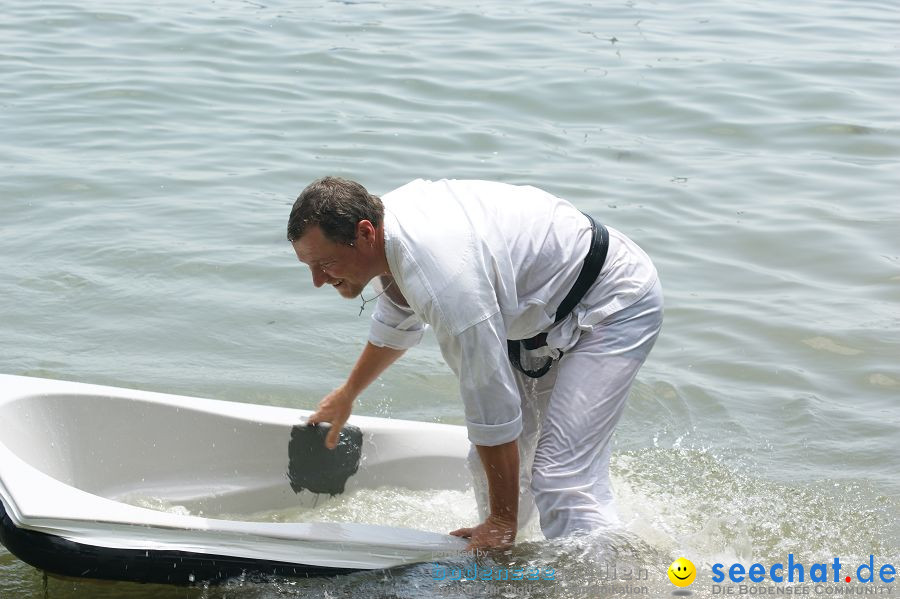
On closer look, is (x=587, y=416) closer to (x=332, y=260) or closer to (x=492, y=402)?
(x=492, y=402)

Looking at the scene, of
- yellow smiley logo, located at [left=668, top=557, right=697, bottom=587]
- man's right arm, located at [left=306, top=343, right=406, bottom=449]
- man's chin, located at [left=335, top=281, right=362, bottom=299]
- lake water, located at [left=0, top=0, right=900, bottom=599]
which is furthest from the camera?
lake water, located at [left=0, top=0, right=900, bottom=599]

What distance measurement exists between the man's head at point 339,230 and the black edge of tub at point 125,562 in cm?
92

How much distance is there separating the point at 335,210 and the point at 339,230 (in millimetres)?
55

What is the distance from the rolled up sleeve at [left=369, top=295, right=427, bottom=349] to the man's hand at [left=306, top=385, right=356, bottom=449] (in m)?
0.31

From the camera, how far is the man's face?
128 inches

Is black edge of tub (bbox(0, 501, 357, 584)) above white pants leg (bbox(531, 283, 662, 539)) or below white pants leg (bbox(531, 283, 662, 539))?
below

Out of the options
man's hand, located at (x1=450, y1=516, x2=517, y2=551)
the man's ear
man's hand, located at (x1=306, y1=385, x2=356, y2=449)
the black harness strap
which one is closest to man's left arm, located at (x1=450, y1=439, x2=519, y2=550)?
man's hand, located at (x1=450, y1=516, x2=517, y2=551)

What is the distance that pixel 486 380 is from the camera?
329 centimetres

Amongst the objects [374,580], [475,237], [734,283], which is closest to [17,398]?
[374,580]

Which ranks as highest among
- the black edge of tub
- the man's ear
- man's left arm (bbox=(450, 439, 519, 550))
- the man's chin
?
the man's ear

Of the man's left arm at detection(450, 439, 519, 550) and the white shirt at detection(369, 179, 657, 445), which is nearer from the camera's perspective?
the white shirt at detection(369, 179, 657, 445)

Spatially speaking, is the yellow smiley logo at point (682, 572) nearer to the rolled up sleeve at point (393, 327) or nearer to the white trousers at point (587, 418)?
the white trousers at point (587, 418)

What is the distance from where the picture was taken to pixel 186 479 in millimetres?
4418

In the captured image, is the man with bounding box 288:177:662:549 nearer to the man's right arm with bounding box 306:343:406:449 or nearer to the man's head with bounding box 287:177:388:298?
the man's head with bounding box 287:177:388:298
